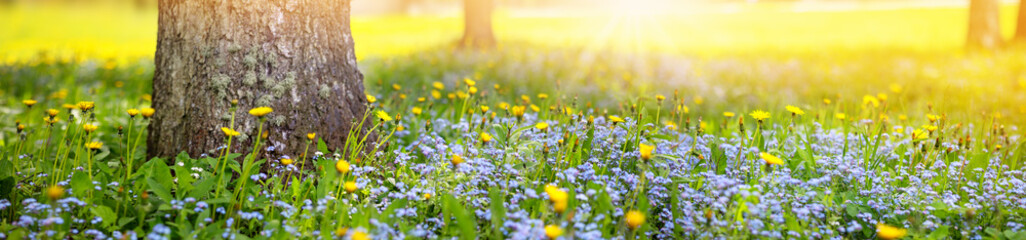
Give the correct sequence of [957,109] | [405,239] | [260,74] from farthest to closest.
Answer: [957,109] < [260,74] < [405,239]

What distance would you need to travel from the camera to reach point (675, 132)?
3.71 meters

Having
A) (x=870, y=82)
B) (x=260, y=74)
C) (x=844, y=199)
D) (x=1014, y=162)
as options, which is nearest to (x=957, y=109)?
(x=870, y=82)

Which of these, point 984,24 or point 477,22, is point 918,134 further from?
point 984,24

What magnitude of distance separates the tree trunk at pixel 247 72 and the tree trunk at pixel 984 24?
10.5m

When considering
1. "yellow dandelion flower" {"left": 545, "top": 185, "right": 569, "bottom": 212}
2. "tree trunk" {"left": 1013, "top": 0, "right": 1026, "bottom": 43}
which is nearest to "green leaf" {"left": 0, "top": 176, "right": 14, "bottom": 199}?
"yellow dandelion flower" {"left": 545, "top": 185, "right": 569, "bottom": 212}

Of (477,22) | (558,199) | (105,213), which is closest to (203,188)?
(105,213)

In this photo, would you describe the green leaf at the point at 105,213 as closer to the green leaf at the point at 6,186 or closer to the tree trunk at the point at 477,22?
the green leaf at the point at 6,186

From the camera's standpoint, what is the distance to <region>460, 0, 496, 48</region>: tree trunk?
33.5ft

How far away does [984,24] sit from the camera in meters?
9.91

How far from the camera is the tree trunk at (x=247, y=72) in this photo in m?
2.79

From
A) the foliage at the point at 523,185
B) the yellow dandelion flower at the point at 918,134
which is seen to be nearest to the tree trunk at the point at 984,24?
the foliage at the point at 523,185

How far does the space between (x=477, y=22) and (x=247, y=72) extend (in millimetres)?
7619

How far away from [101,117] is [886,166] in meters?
4.78

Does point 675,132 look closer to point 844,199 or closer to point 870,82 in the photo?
point 844,199
